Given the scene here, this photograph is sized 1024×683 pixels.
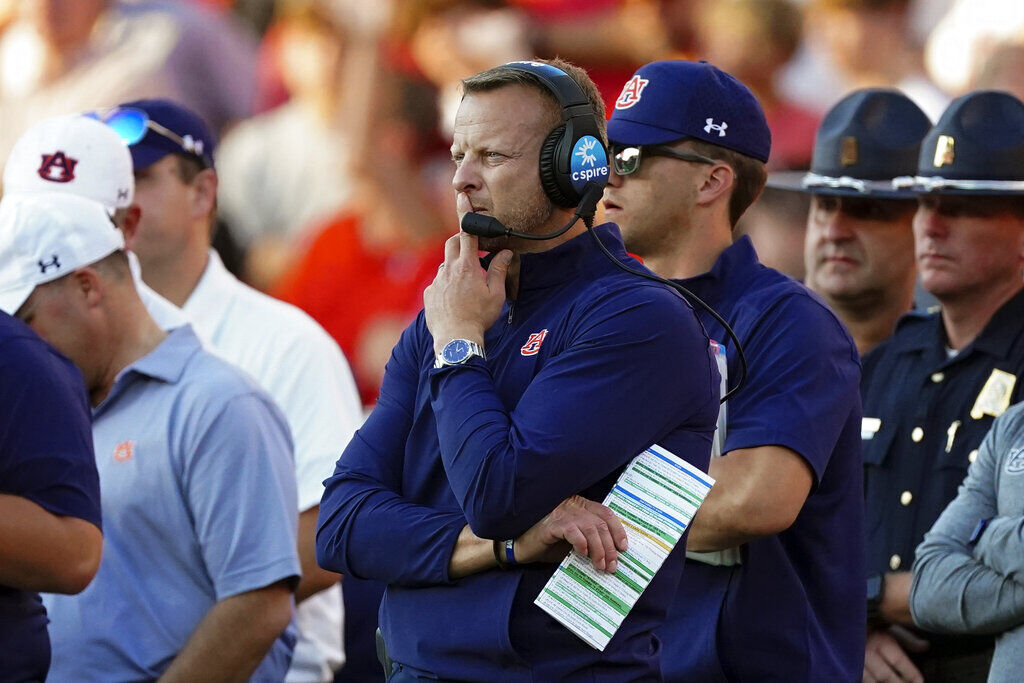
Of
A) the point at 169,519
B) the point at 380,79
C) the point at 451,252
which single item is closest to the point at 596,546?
the point at 451,252

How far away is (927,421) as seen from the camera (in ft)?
13.0

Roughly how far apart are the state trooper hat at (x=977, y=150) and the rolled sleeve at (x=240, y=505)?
189 cm

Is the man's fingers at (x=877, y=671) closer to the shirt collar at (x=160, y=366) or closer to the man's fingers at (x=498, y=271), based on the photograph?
the man's fingers at (x=498, y=271)

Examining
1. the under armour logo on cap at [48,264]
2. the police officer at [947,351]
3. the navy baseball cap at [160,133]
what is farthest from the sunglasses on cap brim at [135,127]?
the police officer at [947,351]

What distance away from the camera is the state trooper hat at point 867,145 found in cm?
462

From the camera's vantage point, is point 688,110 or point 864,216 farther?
point 864,216

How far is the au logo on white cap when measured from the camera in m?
3.46

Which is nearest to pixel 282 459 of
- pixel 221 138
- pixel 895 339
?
pixel 895 339

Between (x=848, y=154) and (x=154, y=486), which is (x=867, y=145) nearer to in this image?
(x=848, y=154)

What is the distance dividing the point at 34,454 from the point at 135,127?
78.1 inches

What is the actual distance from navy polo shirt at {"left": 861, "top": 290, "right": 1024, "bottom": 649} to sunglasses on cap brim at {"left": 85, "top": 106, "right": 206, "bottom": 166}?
2.19 meters

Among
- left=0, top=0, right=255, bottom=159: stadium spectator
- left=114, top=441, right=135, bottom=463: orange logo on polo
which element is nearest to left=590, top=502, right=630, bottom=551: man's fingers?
left=114, top=441, right=135, bottom=463: orange logo on polo

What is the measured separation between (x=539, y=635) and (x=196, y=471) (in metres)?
1.41

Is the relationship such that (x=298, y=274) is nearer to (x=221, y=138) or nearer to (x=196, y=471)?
(x=221, y=138)
